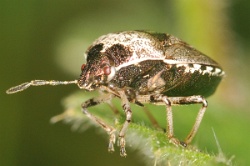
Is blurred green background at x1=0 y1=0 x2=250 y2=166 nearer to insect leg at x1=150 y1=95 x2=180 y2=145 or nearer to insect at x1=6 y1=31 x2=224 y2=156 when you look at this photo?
insect at x1=6 y1=31 x2=224 y2=156

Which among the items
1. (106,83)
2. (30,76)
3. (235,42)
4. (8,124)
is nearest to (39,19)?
(30,76)

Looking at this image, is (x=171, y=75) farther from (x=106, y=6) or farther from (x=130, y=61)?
(x=106, y=6)

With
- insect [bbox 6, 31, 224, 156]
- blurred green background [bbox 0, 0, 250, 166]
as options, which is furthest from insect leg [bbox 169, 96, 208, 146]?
blurred green background [bbox 0, 0, 250, 166]

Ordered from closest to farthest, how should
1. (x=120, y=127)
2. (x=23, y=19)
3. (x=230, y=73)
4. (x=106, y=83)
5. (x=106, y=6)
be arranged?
(x=120, y=127), (x=106, y=83), (x=230, y=73), (x=23, y=19), (x=106, y=6)

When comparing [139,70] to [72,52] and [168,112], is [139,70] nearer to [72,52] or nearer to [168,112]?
[168,112]

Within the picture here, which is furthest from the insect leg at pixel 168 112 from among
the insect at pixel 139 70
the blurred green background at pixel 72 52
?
the blurred green background at pixel 72 52

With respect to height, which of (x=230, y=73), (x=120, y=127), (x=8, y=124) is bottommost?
(x=8, y=124)
